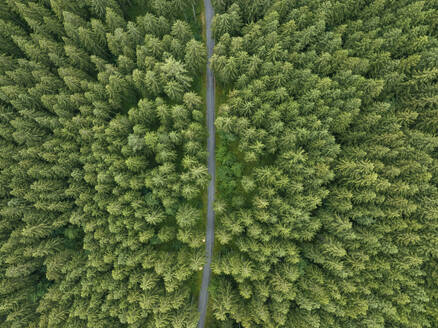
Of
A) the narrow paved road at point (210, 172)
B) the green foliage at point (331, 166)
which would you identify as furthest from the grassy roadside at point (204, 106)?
the green foliage at point (331, 166)

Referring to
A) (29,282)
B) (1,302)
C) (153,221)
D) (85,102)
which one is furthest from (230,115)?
(1,302)

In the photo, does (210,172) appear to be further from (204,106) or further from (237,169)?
(204,106)

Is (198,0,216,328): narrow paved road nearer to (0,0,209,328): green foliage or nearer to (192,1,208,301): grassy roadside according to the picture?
(192,1,208,301): grassy roadside

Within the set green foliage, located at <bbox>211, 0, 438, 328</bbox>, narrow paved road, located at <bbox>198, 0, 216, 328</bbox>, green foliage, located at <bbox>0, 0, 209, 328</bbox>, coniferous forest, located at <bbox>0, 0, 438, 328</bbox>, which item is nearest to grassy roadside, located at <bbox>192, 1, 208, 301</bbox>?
narrow paved road, located at <bbox>198, 0, 216, 328</bbox>

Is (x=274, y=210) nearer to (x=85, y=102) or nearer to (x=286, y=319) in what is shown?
(x=286, y=319)

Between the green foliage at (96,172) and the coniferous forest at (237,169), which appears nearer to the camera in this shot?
the coniferous forest at (237,169)

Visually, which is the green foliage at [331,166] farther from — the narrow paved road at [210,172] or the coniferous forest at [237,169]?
the narrow paved road at [210,172]
